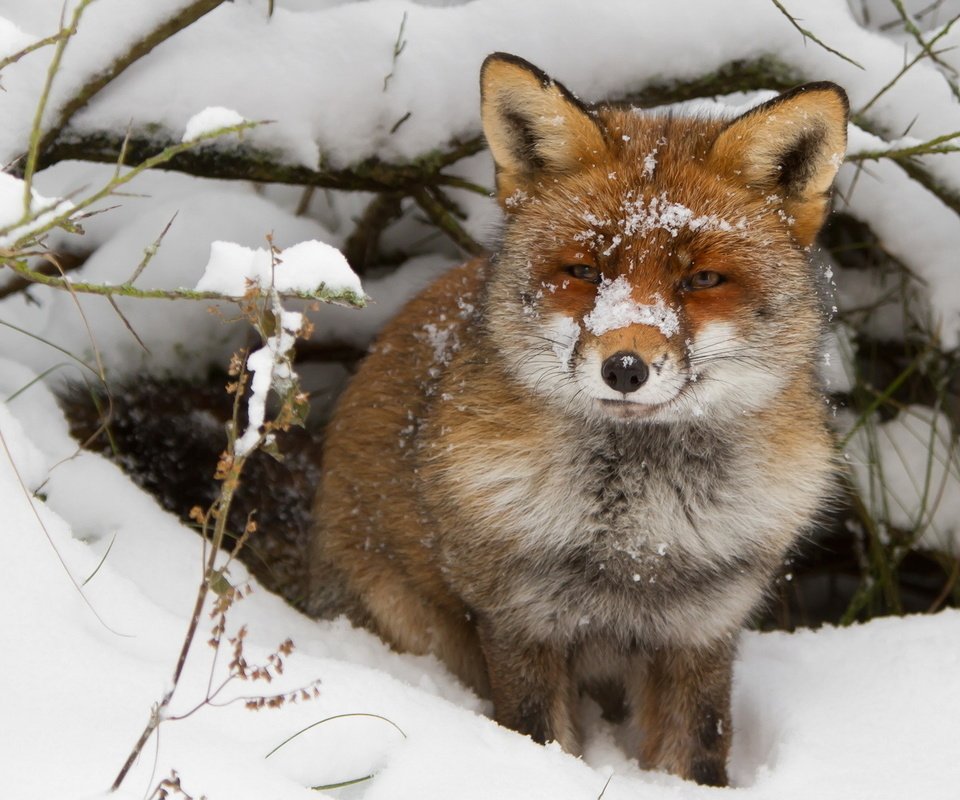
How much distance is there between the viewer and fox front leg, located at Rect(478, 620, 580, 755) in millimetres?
3225

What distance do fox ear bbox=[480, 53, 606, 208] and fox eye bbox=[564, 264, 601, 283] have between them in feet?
1.15

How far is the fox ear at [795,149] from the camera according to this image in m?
2.78

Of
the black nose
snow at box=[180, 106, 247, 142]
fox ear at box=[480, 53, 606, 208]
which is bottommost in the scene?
the black nose

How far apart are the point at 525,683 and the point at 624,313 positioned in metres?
1.25

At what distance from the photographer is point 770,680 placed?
3611 mm

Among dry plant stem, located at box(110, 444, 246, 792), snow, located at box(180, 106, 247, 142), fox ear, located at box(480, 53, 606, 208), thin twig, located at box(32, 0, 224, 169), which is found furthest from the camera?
thin twig, located at box(32, 0, 224, 169)

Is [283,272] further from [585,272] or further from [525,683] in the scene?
[525,683]

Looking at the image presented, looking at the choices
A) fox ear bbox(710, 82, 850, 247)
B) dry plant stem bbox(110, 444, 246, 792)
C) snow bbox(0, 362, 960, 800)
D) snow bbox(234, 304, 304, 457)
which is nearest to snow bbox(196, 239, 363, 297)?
snow bbox(234, 304, 304, 457)

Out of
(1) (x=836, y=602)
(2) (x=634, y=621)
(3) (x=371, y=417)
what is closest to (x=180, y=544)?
(3) (x=371, y=417)

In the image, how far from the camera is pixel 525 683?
3.23 metres

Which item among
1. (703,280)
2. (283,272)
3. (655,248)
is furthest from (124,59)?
(703,280)

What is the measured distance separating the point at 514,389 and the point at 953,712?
1.60m

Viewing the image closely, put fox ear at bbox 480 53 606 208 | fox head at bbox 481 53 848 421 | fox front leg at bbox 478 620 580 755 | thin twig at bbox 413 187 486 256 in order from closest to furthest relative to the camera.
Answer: fox head at bbox 481 53 848 421 < fox ear at bbox 480 53 606 208 < fox front leg at bbox 478 620 580 755 < thin twig at bbox 413 187 486 256

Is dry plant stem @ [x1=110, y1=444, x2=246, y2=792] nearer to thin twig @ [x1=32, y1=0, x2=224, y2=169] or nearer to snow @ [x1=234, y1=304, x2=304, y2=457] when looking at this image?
snow @ [x1=234, y1=304, x2=304, y2=457]
